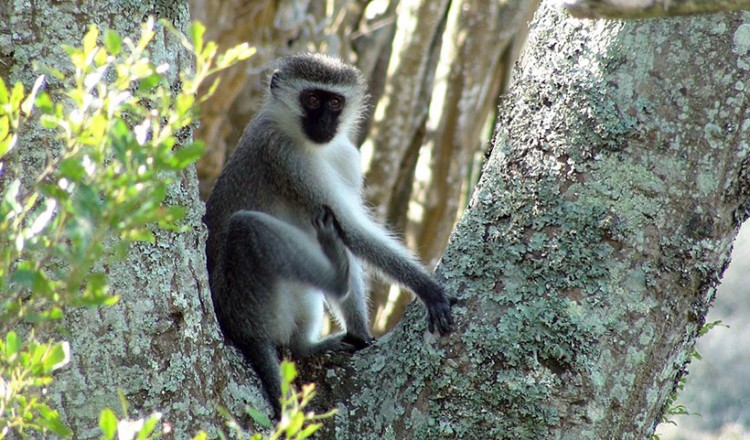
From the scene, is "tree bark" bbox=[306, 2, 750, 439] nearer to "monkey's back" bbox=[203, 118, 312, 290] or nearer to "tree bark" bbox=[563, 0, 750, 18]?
"tree bark" bbox=[563, 0, 750, 18]

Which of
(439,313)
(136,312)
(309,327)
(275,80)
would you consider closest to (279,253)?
(309,327)

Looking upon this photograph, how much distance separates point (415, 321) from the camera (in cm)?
290

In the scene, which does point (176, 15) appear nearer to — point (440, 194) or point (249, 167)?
point (249, 167)

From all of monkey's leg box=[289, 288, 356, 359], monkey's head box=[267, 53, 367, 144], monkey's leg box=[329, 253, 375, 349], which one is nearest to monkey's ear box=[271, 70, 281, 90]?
monkey's head box=[267, 53, 367, 144]

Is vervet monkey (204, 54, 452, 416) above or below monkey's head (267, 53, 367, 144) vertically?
below

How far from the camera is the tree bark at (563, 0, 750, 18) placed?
1254 millimetres

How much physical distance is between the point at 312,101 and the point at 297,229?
2.27 feet

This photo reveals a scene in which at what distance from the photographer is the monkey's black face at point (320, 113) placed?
14.1 feet

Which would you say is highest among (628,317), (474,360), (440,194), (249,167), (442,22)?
(442,22)

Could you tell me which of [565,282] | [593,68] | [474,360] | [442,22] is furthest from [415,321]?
[442,22]

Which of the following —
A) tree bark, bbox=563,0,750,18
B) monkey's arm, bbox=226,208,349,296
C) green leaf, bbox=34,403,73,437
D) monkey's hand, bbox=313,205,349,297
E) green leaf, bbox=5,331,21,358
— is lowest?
green leaf, bbox=34,403,73,437

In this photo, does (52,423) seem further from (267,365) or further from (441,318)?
(267,365)

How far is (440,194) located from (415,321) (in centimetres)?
429

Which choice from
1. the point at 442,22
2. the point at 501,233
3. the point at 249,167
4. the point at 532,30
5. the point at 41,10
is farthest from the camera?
the point at 442,22
